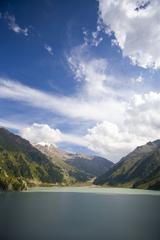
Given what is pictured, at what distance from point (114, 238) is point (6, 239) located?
23204 mm

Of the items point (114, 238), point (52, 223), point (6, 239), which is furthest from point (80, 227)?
point (6, 239)

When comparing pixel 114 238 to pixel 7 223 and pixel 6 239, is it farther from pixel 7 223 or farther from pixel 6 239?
pixel 7 223

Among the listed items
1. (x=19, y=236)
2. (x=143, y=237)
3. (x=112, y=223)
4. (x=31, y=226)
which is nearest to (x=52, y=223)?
(x=31, y=226)

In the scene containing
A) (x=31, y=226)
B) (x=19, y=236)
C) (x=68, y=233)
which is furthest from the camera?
(x=31, y=226)

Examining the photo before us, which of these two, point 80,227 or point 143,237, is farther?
point 80,227

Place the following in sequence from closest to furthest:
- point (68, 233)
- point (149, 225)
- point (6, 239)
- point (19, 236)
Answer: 1. point (6, 239)
2. point (19, 236)
3. point (68, 233)
4. point (149, 225)

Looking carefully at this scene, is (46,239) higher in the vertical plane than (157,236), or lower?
lower

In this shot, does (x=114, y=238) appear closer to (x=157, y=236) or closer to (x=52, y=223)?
(x=157, y=236)

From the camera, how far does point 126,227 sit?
268 feet

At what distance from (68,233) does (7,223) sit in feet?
65.4

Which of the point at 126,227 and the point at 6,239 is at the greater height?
the point at 126,227

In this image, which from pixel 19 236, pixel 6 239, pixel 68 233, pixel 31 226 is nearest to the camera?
pixel 6 239

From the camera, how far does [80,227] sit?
81438 millimetres

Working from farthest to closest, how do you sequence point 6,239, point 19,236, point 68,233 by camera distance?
point 68,233, point 19,236, point 6,239
